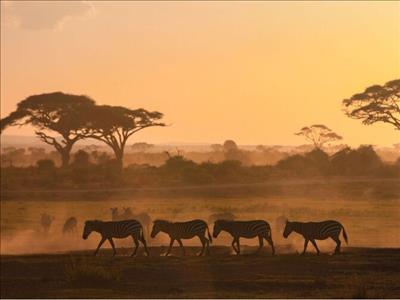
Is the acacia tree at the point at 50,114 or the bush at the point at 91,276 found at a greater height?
the acacia tree at the point at 50,114

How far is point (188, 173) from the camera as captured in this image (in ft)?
153

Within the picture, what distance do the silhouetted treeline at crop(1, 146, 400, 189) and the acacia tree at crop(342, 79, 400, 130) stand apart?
244cm

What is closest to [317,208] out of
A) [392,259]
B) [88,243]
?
[88,243]

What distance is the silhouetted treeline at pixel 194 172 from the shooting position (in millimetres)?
44719

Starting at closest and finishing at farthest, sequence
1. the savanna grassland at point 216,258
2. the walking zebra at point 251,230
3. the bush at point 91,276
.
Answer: the savanna grassland at point 216,258 → the bush at point 91,276 → the walking zebra at point 251,230

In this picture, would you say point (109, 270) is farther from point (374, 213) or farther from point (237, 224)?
point (374, 213)

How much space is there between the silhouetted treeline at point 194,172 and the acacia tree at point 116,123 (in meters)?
2.20

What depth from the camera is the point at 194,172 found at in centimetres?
4659

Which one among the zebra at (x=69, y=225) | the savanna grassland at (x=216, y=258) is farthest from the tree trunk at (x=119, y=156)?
the zebra at (x=69, y=225)

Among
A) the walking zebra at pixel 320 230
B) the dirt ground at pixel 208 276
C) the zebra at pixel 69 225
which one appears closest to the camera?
the dirt ground at pixel 208 276

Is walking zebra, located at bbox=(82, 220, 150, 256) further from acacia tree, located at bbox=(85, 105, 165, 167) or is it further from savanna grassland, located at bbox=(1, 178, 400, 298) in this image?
acacia tree, located at bbox=(85, 105, 165, 167)

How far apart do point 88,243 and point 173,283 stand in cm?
1006

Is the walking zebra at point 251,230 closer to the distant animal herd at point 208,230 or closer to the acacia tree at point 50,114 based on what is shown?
the distant animal herd at point 208,230

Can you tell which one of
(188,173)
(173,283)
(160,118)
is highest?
(160,118)
